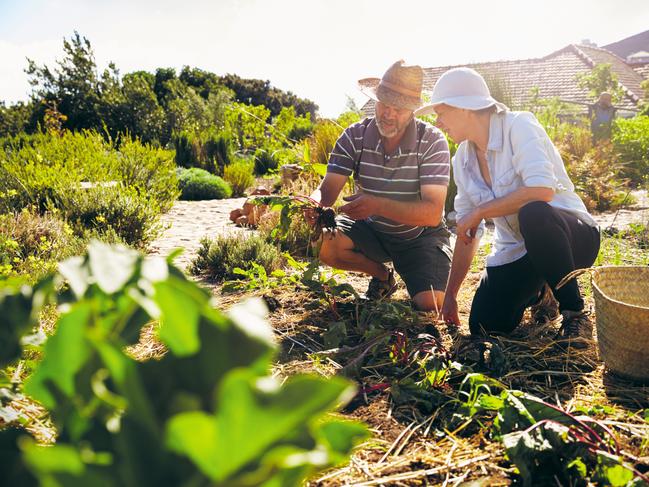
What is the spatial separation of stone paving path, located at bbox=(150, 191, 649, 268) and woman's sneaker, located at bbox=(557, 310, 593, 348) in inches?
96.5

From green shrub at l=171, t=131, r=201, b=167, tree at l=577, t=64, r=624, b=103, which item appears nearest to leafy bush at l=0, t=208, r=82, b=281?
green shrub at l=171, t=131, r=201, b=167

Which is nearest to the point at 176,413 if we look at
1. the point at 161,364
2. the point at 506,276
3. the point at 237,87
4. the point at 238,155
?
the point at 161,364

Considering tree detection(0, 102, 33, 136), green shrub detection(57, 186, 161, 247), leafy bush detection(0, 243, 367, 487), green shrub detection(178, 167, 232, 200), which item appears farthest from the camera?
tree detection(0, 102, 33, 136)

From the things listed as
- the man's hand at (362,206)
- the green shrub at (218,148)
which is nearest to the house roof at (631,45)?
the green shrub at (218,148)

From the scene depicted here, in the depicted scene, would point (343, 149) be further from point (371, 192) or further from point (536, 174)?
point (536, 174)

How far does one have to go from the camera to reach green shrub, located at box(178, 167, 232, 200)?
32.4 ft

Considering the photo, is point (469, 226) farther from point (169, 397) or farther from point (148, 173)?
point (148, 173)

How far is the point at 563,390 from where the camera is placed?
204cm

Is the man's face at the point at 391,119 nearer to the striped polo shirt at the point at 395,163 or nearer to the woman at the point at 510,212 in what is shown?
the striped polo shirt at the point at 395,163

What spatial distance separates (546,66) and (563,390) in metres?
25.5

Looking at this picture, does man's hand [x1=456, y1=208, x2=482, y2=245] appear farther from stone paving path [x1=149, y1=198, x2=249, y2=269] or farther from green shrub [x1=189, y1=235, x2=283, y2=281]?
stone paving path [x1=149, y1=198, x2=249, y2=269]

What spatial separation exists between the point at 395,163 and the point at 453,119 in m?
0.64

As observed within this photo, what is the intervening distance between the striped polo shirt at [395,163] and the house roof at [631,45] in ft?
194

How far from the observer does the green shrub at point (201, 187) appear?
32.4ft
